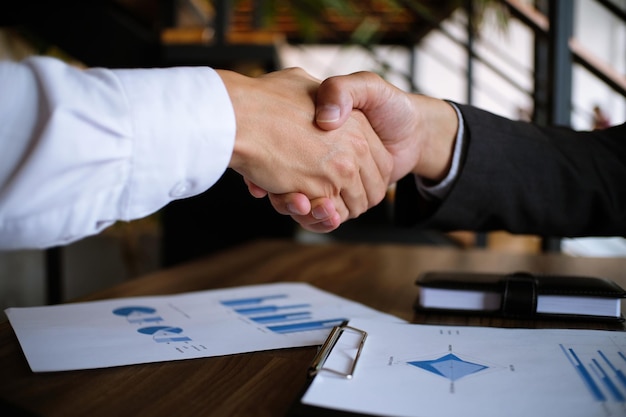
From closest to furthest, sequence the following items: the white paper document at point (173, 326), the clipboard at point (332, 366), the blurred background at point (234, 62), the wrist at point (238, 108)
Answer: the clipboard at point (332, 366), the white paper document at point (173, 326), the wrist at point (238, 108), the blurred background at point (234, 62)

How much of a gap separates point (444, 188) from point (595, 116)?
46.0 inches

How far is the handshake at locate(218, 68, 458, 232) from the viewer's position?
2.06 feet

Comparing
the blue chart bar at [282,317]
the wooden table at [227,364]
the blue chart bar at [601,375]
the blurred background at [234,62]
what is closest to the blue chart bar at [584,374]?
the blue chart bar at [601,375]

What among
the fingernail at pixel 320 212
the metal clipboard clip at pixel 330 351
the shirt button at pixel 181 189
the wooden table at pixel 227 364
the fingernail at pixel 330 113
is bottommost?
the wooden table at pixel 227 364

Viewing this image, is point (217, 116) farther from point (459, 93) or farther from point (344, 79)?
point (459, 93)

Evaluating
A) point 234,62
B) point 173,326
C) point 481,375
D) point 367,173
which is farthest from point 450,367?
point 234,62

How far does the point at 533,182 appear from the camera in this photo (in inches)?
30.4

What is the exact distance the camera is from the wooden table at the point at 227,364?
39 centimetres

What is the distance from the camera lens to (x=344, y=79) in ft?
2.29

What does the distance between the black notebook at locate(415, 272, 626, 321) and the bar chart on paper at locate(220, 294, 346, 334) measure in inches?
4.8

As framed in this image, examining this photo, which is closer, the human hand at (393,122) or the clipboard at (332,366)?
the clipboard at (332,366)

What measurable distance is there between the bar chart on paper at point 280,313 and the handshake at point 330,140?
120mm

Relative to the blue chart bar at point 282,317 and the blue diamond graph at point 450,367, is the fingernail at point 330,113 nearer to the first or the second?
the blue chart bar at point 282,317

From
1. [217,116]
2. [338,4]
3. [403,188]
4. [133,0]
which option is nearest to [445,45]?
[338,4]
